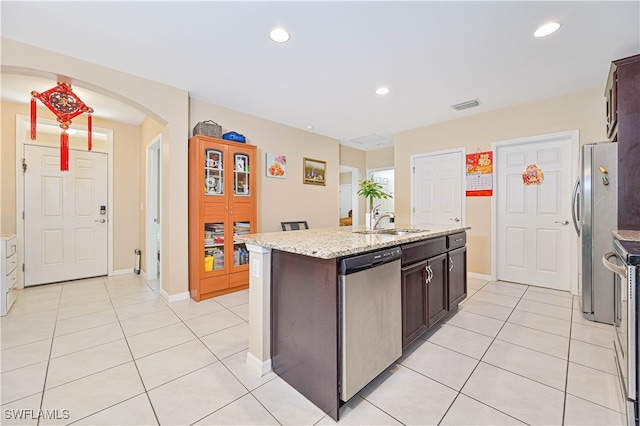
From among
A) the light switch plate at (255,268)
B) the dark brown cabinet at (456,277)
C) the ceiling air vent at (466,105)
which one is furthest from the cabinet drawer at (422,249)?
the ceiling air vent at (466,105)

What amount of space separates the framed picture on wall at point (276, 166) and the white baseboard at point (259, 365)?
2965 mm

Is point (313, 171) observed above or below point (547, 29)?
below

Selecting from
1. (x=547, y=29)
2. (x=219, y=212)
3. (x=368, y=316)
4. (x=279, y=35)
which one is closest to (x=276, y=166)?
(x=219, y=212)

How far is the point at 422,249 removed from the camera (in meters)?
2.06

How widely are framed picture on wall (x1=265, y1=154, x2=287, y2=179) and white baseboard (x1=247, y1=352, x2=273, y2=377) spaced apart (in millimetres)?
2965

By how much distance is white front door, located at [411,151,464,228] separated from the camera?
168 inches

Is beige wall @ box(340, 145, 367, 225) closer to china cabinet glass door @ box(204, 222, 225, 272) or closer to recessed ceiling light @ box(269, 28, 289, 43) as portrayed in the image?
china cabinet glass door @ box(204, 222, 225, 272)

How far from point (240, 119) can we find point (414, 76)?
97.0 inches

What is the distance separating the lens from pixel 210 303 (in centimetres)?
311

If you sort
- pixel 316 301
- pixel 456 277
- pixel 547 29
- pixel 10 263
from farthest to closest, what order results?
pixel 10 263 < pixel 456 277 < pixel 547 29 < pixel 316 301

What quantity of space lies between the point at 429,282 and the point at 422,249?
30 centimetres

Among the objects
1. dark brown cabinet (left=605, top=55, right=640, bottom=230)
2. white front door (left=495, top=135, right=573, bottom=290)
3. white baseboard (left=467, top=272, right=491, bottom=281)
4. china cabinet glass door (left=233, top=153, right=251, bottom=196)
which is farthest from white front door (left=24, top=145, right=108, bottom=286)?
dark brown cabinet (left=605, top=55, right=640, bottom=230)

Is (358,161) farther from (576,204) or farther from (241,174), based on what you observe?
(576,204)

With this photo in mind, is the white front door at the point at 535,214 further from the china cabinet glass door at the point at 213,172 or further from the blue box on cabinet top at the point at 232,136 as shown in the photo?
the china cabinet glass door at the point at 213,172
